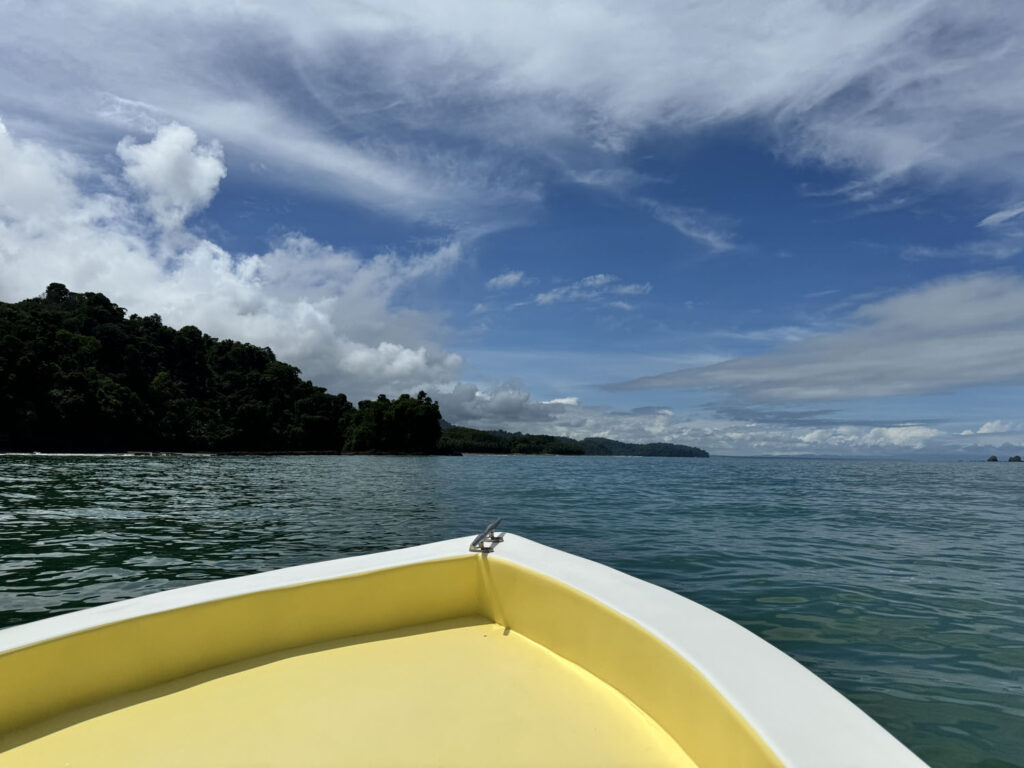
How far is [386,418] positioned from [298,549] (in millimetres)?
82291

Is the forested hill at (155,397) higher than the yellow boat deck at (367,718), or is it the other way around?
the forested hill at (155,397)

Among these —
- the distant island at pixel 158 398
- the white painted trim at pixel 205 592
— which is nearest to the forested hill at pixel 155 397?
the distant island at pixel 158 398

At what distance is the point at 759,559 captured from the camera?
22.1 ft

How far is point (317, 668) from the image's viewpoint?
2074 mm

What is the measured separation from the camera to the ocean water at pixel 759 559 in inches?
126

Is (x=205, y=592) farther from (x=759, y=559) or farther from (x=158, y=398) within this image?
(x=158, y=398)

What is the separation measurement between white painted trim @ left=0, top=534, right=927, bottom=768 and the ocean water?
5.56ft

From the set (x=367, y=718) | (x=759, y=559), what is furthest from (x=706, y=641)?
(x=759, y=559)

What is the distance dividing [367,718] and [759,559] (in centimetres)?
613

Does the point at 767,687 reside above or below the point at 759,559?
above

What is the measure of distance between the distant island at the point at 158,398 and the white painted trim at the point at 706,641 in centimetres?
6319

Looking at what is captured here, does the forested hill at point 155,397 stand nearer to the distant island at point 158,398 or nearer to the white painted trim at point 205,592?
the distant island at point 158,398

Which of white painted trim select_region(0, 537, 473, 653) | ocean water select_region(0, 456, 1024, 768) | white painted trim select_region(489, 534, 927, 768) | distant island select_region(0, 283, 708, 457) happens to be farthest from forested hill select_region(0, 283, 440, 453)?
white painted trim select_region(489, 534, 927, 768)

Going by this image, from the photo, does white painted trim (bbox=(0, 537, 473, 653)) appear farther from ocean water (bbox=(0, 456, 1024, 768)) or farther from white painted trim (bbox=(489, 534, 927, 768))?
ocean water (bbox=(0, 456, 1024, 768))
